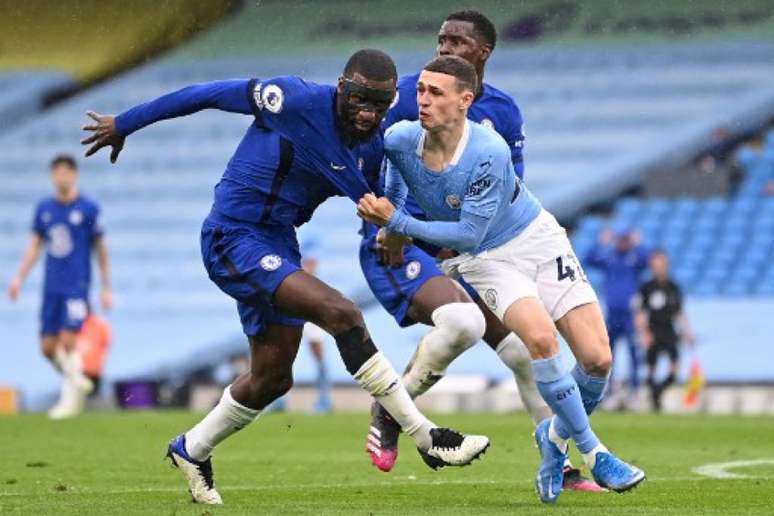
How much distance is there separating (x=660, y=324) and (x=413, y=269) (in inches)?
445

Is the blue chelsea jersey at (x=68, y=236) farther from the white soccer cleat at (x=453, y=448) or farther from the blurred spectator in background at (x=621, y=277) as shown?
the white soccer cleat at (x=453, y=448)

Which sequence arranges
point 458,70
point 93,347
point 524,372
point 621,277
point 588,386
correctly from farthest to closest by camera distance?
point 621,277
point 93,347
point 524,372
point 588,386
point 458,70

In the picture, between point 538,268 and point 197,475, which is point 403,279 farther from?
point 197,475

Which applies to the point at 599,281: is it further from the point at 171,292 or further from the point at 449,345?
the point at 449,345

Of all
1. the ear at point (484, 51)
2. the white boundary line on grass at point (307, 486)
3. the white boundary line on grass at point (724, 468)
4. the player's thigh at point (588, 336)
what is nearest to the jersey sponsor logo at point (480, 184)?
the player's thigh at point (588, 336)

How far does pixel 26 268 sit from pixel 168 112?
9.27 metres

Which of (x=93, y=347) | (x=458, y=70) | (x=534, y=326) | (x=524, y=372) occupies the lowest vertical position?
(x=93, y=347)

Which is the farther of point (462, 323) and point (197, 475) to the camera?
point (462, 323)

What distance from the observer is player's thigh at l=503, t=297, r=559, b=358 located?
25.0 ft

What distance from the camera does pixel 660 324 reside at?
19.8 meters

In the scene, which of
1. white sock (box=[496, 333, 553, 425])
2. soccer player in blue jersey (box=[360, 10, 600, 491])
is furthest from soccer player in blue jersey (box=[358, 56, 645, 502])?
white sock (box=[496, 333, 553, 425])

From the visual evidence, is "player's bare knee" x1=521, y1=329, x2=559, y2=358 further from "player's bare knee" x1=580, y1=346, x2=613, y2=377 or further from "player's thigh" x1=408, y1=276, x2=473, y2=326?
"player's thigh" x1=408, y1=276, x2=473, y2=326

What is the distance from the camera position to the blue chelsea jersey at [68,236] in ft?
53.7

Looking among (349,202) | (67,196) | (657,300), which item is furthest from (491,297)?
(349,202)
